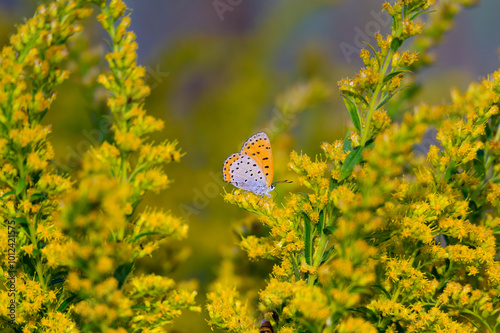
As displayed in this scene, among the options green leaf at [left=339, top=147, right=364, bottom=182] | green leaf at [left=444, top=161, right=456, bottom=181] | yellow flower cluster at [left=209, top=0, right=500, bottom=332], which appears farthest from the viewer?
green leaf at [left=444, top=161, right=456, bottom=181]

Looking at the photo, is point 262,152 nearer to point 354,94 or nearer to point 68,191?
Answer: point 354,94

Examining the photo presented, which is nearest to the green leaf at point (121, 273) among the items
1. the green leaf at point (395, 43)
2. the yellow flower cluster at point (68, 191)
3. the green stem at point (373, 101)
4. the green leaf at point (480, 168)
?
the yellow flower cluster at point (68, 191)

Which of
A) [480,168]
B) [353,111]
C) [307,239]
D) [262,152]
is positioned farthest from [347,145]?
[480,168]

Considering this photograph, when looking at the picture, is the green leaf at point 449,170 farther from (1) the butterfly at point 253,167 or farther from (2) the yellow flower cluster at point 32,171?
(2) the yellow flower cluster at point 32,171

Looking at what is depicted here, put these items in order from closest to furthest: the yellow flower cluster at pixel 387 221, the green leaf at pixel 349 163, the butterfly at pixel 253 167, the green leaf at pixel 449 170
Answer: the yellow flower cluster at pixel 387 221 < the green leaf at pixel 349 163 < the green leaf at pixel 449 170 < the butterfly at pixel 253 167

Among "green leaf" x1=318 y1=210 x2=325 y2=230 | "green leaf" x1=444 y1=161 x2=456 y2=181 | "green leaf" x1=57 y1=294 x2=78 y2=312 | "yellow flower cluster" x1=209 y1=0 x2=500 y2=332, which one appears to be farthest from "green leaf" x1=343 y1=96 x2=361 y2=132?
"green leaf" x1=57 y1=294 x2=78 y2=312

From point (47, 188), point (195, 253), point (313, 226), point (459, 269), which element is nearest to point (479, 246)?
point (459, 269)

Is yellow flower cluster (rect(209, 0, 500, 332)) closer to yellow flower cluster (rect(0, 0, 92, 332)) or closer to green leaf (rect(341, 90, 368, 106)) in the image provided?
green leaf (rect(341, 90, 368, 106))
